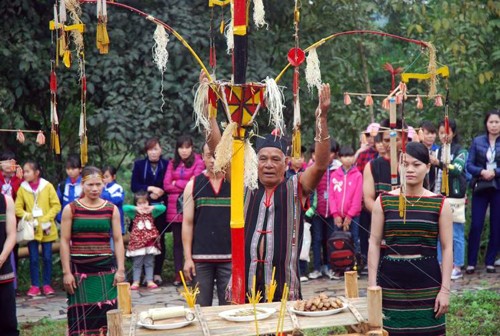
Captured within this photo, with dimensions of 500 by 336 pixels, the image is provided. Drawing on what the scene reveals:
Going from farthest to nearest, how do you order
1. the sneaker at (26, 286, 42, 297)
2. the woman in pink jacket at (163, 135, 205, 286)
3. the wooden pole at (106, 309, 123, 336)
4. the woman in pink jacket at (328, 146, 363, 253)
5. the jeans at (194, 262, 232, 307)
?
the woman in pink jacket at (328, 146, 363, 253), the sneaker at (26, 286, 42, 297), the woman in pink jacket at (163, 135, 205, 286), the jeans at (194, 262, 232, 307), the wooden pole at (106, 309, 123, 336)

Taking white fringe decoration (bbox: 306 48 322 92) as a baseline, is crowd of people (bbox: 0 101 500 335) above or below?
below

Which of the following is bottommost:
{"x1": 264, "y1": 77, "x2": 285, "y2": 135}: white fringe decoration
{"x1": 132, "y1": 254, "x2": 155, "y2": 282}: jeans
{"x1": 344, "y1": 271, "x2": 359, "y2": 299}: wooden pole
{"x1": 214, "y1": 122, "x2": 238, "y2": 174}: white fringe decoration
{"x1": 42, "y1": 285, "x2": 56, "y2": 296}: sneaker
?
{"x1": 42, "y1": 285, "x2": 56, "y2": 296}: sneaker

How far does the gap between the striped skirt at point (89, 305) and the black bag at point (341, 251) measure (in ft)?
11.5

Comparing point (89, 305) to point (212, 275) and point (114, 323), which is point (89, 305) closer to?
point (212, 275)

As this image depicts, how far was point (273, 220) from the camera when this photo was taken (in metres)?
4.93

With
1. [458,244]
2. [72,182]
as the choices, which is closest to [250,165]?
[72,182]

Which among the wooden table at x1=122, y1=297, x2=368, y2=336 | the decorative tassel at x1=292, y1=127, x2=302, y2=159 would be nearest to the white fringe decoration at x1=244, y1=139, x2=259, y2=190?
the decorative tassel at x1=292, y1=127, x2=302, y2=159

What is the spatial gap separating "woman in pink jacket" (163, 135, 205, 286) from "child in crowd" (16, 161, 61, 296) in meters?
1.34

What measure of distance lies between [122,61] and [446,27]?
4.04 m

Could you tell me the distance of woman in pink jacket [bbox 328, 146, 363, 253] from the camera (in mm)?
9969

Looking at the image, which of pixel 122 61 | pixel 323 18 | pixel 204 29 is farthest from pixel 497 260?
pixel 122 61

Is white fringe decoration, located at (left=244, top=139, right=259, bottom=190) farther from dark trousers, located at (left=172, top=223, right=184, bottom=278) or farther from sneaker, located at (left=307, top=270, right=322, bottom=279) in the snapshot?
sneaker, located at (left=307, top=270, right=322, bottom=279)

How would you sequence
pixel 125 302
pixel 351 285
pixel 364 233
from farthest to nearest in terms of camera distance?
1. pixel 364 233
2. pixel 351 285
3. pixel 125 302

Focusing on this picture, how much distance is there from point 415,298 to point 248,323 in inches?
56.6
